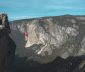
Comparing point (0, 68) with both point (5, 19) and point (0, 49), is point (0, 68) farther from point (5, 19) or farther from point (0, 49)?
point (5, 19)

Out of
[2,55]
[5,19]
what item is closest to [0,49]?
[2,55]

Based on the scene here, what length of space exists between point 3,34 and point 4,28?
14.0ft

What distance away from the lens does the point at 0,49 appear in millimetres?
192125

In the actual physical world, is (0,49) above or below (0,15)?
below

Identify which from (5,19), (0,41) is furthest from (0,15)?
(0,41)

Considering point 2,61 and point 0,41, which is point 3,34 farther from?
point 2,61

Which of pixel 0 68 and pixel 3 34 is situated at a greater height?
pixel 3 34

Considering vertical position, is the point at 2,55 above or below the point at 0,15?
below

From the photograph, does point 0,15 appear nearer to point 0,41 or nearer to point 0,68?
point 0,41

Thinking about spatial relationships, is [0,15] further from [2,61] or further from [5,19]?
[2,61]

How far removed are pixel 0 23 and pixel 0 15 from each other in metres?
6.98

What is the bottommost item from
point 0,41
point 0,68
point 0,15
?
point 0,68

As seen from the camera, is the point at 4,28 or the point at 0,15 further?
the point at 0,15

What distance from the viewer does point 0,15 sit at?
19875cm
